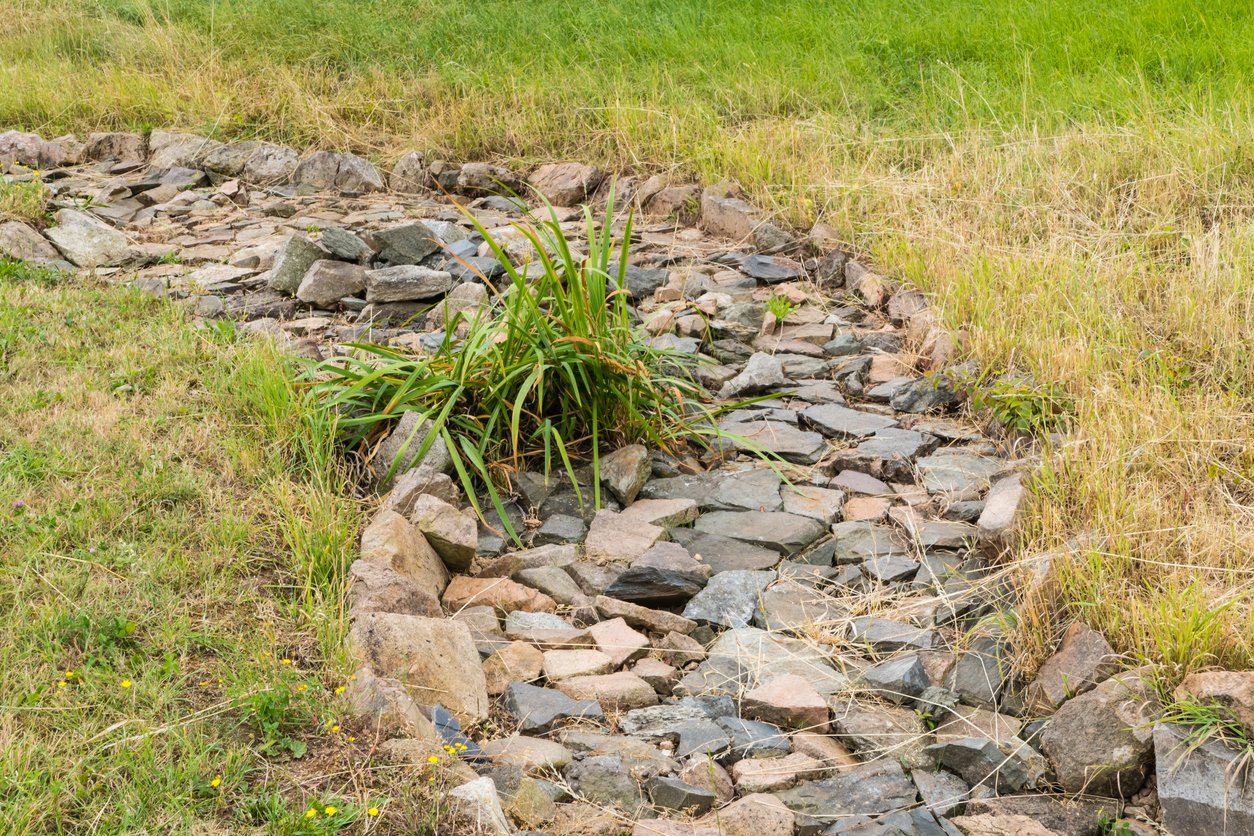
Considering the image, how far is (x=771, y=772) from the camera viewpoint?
228 cm

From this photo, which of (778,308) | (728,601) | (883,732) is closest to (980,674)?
(883,732)

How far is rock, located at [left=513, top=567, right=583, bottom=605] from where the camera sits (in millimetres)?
3035

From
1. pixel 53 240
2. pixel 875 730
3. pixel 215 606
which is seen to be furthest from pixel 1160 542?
pixel 53 240

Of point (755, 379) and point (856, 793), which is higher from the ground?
point (755, 379)

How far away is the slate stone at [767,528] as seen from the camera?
11.0 feet

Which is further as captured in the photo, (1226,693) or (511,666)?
(511,666)

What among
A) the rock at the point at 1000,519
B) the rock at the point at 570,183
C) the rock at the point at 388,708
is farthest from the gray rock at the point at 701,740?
Result: the rock at the point at 570,183

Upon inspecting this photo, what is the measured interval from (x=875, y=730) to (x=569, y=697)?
2.54ft

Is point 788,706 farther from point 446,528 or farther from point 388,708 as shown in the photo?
point 446,528

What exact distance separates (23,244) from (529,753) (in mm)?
4545

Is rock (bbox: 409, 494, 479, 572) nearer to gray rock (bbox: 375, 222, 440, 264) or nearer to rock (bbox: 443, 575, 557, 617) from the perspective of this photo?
rock (bbox: 443, 575, 557, 617)

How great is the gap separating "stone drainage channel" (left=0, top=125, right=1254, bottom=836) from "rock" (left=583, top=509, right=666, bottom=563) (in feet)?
0.04

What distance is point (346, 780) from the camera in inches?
80.4

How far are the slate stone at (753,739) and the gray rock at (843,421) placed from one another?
1.78 m
